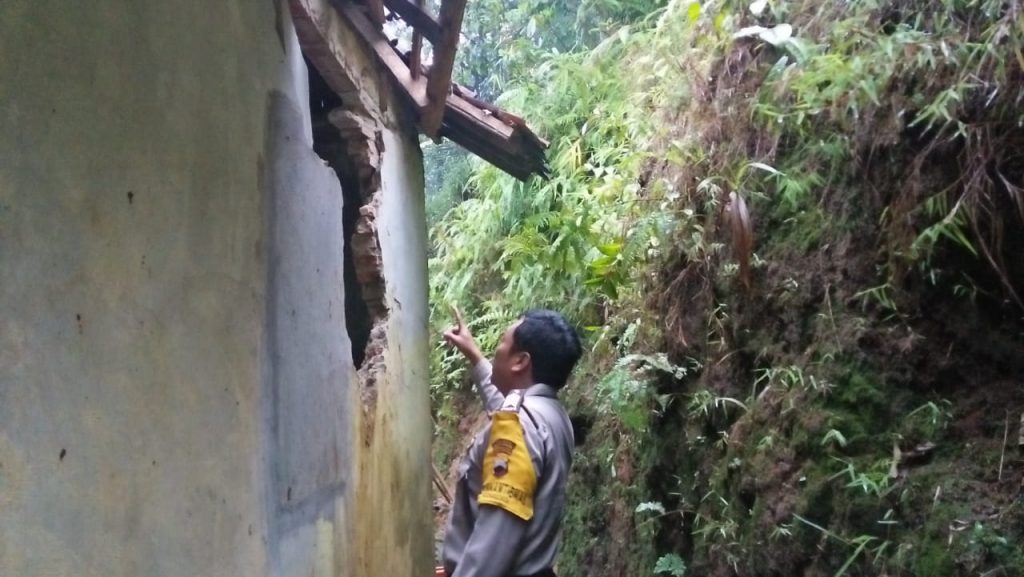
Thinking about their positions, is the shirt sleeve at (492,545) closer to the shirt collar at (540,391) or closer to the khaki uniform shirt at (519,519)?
the khaki uniform shirt at (519,519)

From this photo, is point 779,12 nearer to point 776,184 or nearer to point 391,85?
point 776,184

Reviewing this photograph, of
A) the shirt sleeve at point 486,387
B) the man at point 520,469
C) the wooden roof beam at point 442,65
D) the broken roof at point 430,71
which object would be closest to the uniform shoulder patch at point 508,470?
the man at point 520,469

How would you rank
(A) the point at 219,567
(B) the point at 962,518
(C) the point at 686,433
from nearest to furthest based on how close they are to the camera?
1. (A) the point at 219,567
2. (B) the point at 962,518
3. (C) the point at 686,433

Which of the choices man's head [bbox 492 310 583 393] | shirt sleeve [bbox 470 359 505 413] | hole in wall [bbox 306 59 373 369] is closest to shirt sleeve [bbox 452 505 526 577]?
man's head [bbox 492 310 583 393]

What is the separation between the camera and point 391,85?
13.5 feet

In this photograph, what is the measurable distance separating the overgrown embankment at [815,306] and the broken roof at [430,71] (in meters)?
0.87

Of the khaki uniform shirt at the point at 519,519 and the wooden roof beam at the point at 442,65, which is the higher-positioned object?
the wooden roof beam at the point at 442,65

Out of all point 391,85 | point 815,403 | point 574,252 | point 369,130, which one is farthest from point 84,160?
point 574,252

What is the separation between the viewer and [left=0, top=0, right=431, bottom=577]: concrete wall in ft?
4.37

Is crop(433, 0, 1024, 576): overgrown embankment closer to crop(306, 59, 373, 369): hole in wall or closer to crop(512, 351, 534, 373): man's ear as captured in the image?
crop(512, 351, 534, 373): man's ear

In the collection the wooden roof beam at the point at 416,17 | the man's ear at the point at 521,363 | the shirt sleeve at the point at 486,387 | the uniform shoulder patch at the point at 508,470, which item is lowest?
the uniform shoulder patch at the point at 508,470

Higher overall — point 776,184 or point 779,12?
point 779,12

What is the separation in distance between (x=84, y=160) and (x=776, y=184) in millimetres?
3345

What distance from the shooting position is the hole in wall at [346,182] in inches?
151
